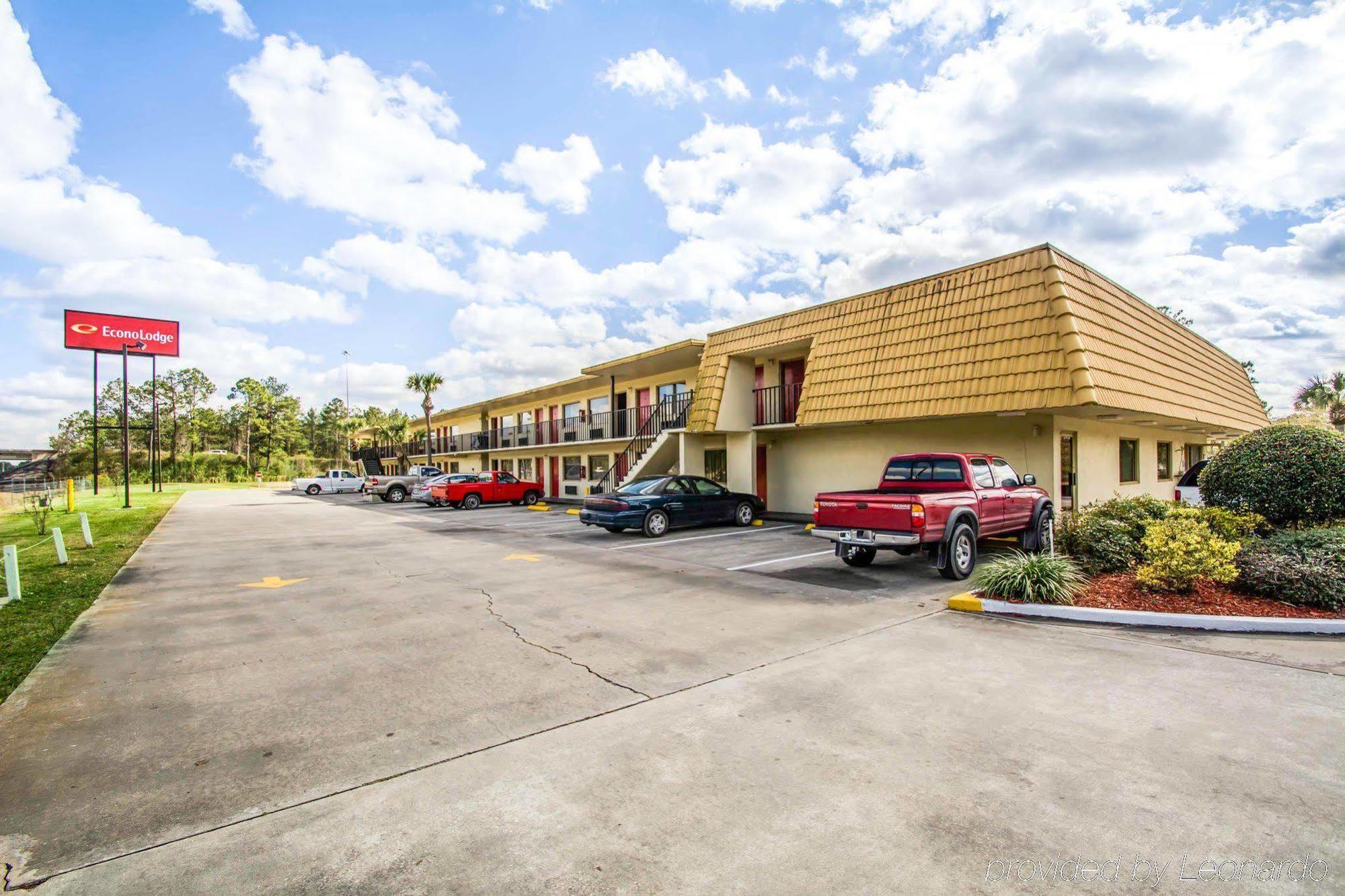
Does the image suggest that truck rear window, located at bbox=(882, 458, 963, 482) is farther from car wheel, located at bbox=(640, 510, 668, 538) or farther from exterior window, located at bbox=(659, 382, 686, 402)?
exterior window, located at bbox=(659, 382, 686, 402)

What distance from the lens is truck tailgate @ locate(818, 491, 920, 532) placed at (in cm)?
899

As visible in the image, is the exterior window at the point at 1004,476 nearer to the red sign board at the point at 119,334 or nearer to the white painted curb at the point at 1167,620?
the white painted curb at the point at 1167,620

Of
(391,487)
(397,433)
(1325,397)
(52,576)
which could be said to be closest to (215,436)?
(397,433)

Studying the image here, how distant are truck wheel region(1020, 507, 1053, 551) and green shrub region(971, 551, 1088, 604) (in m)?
3.31

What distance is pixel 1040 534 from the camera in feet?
36.9

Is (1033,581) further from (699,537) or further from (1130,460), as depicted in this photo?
(1130,460)

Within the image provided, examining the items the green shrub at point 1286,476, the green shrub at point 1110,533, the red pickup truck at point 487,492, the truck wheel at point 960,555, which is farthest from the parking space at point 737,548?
the red pickup truck at point 487,492

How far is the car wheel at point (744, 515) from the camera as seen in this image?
1680 centimetres

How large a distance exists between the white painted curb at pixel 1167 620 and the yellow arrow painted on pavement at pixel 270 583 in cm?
961

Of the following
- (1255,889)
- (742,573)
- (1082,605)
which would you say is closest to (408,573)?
(742,573)

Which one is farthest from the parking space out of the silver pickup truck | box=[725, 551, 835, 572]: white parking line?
the silver pickup truck

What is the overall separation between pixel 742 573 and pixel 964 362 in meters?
6.84

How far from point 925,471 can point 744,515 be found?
678cm

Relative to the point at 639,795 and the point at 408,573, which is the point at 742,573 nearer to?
the point at 408,573
